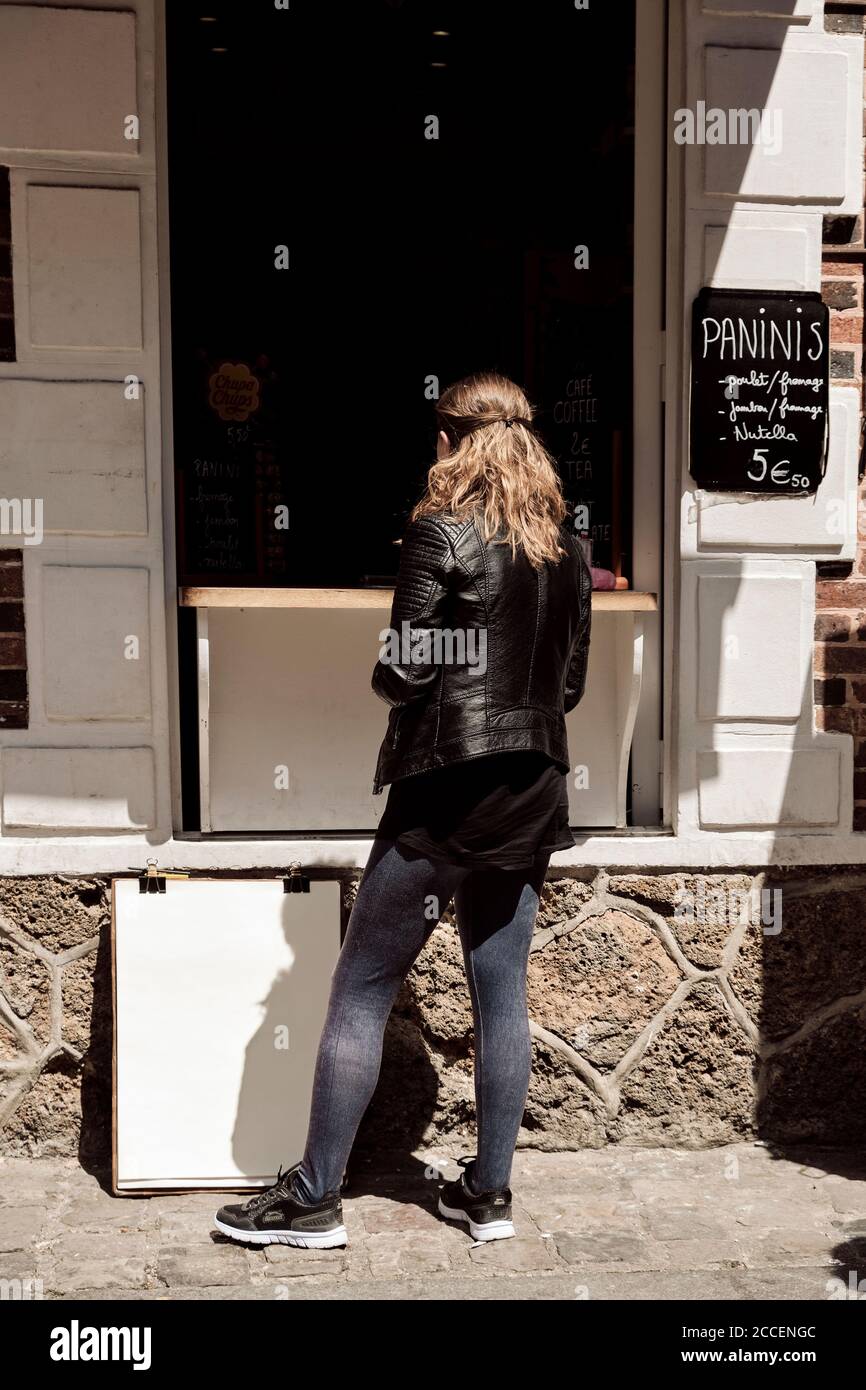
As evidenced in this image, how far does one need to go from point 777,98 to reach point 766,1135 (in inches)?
119

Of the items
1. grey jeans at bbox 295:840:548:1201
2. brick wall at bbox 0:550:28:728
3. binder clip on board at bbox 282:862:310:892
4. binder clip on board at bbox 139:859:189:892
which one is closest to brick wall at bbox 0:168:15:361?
brick wall at bbox 0:550:28:728

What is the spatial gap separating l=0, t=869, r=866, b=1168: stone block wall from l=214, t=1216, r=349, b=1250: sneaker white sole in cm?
66

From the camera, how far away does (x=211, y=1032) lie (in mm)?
3936

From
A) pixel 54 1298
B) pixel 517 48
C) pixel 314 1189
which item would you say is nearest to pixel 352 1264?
pixel 314 1189

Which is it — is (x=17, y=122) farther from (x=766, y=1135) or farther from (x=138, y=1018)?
(x=766, y=1135)

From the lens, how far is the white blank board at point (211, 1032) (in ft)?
12.8

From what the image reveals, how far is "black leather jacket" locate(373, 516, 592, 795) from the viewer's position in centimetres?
329

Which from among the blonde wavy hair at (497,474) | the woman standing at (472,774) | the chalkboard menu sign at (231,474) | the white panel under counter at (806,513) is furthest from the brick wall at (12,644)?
the white panel under counter at (806,513)

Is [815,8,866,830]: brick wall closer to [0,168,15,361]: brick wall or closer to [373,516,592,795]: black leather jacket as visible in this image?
[373,516,592,795]: black leather jacket

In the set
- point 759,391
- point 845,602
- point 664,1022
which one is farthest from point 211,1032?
point 759,391

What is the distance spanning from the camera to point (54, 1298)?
3.32 metres

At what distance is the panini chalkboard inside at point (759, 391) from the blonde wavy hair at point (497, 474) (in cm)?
100

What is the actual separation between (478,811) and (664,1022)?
1.30 metres

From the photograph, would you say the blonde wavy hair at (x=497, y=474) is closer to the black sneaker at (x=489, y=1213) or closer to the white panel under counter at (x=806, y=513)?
the white panel under counter at (x=806, y=513)
